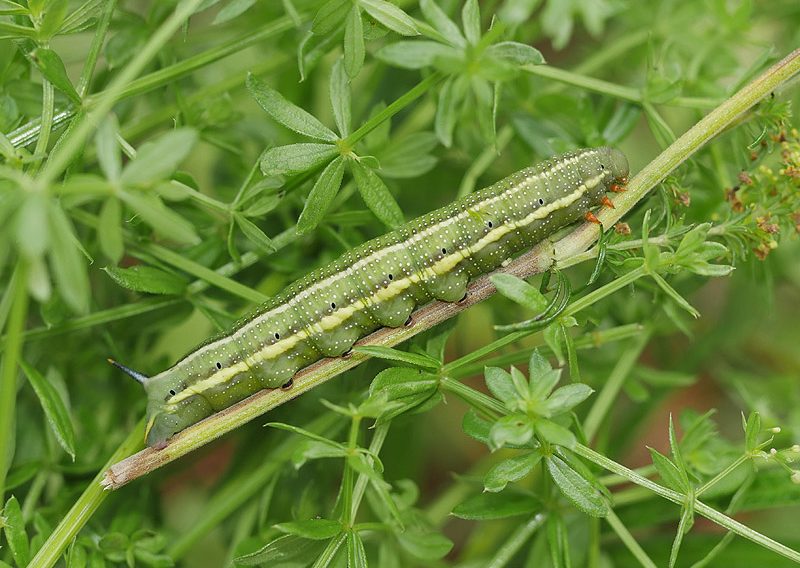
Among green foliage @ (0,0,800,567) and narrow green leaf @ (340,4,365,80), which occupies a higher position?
narrow green leaf @ (340,4,365,80)

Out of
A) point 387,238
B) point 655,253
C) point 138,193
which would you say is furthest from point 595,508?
point 138,193

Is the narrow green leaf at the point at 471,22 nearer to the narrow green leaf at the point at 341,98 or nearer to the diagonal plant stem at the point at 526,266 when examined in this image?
the narrow green leaf at the point at 341,98

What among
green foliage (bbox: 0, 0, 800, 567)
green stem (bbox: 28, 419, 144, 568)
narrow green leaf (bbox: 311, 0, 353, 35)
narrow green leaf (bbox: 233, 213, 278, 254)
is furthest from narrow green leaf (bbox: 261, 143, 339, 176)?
green stem (bbox: 28, 419, 144, 568)

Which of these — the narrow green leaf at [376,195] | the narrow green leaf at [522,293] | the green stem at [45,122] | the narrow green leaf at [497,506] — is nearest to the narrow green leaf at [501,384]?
the narrow green leaf at [522,293]

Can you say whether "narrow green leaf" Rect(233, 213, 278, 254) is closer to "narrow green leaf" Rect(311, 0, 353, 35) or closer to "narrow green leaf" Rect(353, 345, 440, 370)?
"narrow green leaf" Rect(353, 345, 440, 370)

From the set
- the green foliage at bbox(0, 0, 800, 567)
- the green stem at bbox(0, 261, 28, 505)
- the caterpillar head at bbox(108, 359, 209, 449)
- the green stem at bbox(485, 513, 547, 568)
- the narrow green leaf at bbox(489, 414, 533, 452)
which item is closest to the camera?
the green stem at bbox(0, 261, 28, 505)

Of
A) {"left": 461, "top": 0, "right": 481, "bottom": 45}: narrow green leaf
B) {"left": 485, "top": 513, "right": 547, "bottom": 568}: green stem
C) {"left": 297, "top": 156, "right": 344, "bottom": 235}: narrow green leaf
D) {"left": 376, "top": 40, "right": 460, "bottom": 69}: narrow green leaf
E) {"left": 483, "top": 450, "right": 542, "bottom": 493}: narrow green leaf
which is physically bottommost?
{"left": 485, "top": 513, "right": 547, "bottom": 568}: green stem

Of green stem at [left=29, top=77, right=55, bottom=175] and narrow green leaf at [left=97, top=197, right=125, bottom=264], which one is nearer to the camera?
narrow green leaf at [left=97, top=197, right=125, bottom=264]
